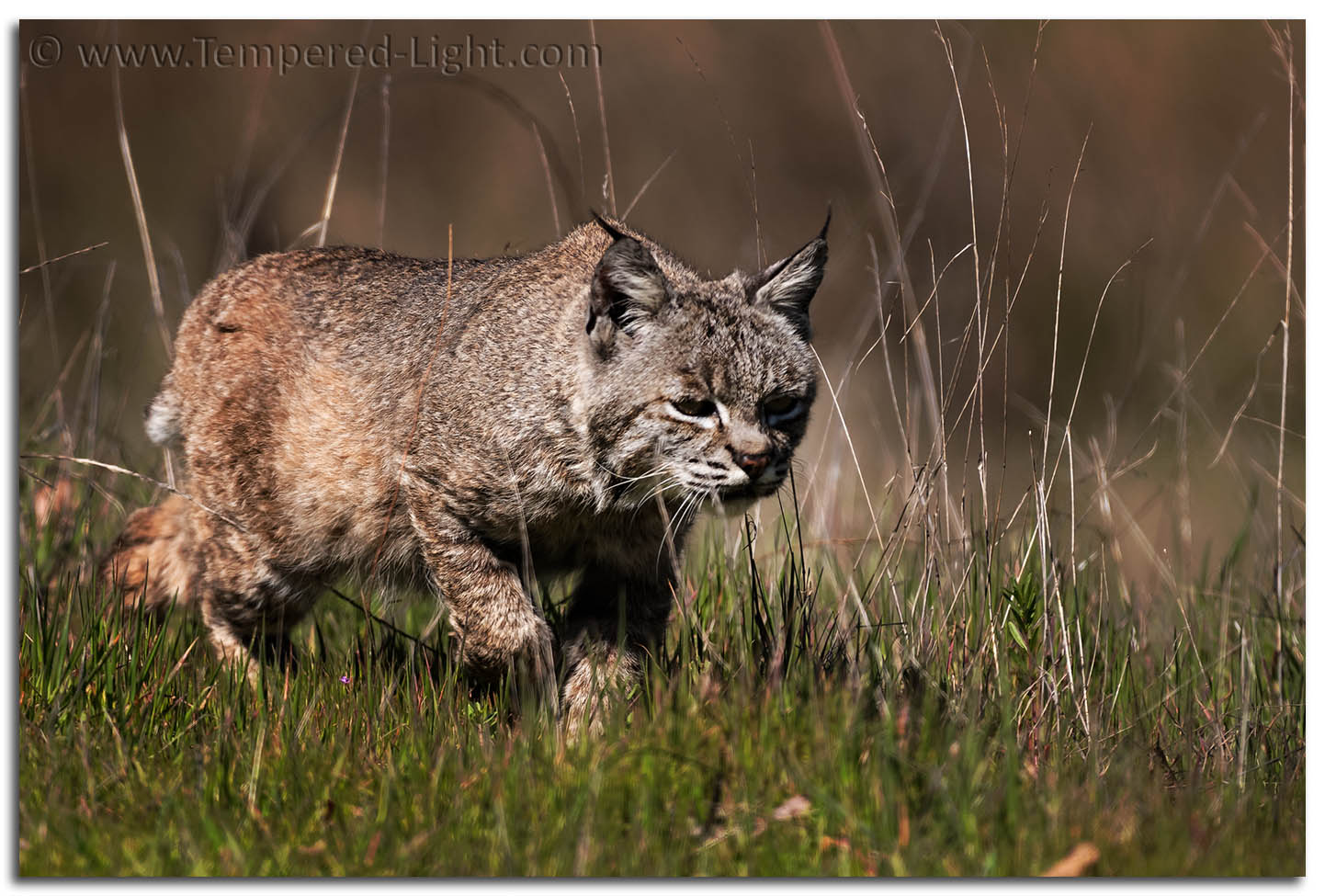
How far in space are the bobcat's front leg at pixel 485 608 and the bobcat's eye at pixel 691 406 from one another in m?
0.94

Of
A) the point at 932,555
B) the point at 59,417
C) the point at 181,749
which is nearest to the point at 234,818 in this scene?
the point at 181,749

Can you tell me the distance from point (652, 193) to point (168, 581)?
665 centimetres

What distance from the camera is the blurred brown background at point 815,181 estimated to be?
8.88 m

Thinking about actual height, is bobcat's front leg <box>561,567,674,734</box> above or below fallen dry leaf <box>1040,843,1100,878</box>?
above

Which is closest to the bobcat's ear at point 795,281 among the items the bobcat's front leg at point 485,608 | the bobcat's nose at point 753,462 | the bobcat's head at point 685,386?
the bobcat's head at point 685,386

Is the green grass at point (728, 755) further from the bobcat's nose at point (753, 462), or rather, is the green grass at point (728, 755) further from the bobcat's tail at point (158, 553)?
the bobcat's tail at point (158, 553)

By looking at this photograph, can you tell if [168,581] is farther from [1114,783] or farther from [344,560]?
[1114,783]

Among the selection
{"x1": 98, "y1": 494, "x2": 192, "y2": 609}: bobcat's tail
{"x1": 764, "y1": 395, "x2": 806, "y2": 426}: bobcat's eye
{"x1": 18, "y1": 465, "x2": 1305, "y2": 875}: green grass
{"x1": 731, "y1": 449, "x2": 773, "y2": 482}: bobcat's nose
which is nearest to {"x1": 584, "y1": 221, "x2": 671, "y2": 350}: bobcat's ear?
{"x1": 764, "y1": 395, "x2": 806, "y2": 426}: bobcat's eye

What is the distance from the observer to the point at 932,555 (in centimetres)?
467

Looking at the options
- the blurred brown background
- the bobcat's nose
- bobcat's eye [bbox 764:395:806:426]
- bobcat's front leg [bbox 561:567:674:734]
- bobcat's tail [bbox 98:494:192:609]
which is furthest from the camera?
the blurred brown background

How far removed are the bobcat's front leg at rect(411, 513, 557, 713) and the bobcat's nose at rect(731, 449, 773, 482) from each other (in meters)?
1.05

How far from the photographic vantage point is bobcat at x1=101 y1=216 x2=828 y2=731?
4.68m

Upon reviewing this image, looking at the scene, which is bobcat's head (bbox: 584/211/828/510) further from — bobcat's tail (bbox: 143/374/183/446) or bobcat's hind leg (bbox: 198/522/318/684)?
bobcat's tail (bbox: 143/374/183/446)

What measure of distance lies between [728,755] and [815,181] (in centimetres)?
843
